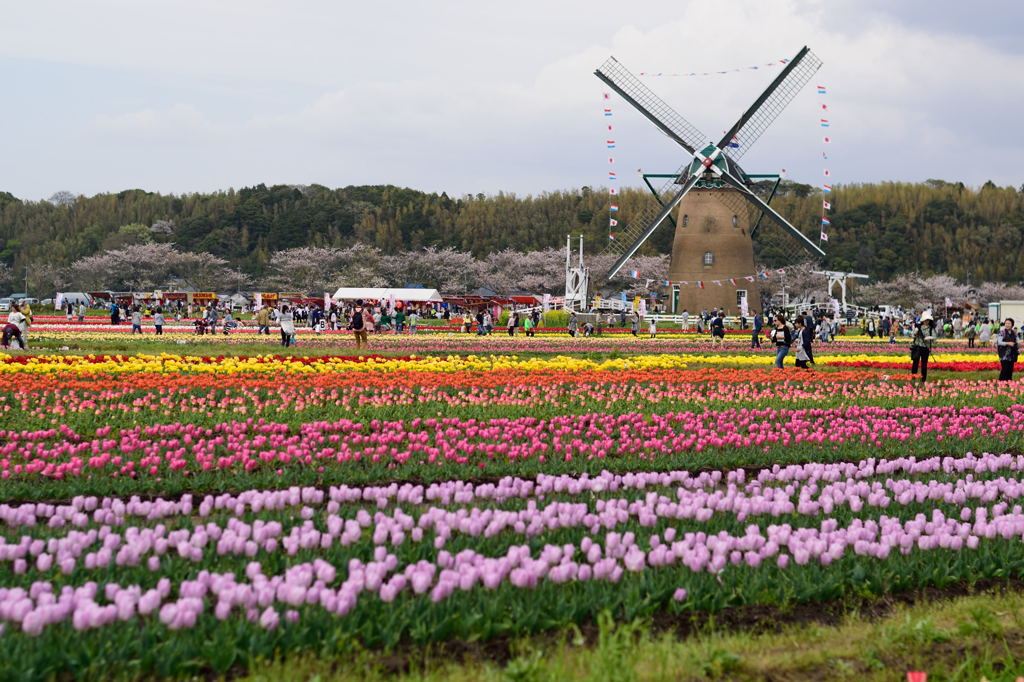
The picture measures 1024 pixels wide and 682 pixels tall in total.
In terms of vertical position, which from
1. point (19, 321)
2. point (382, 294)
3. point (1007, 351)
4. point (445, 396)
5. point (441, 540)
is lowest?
point (441, 540)

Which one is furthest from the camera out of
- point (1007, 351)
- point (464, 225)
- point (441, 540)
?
point (464, 225)

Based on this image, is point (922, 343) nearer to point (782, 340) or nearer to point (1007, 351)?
point (1007, 351)

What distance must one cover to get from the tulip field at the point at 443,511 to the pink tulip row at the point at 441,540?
20 mm

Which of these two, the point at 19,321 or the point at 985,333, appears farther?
the point at 985,333

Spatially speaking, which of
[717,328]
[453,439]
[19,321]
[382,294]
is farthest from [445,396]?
[382,294]

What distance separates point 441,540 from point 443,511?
60 centimetres

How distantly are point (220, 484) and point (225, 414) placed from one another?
12.0ft

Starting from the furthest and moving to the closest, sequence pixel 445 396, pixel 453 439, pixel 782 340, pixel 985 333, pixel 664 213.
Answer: pixel 664 213 → pixel 985 333 → pixel 782 340 → pixel 445 396 → pixel 453 439

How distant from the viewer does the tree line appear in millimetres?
100188

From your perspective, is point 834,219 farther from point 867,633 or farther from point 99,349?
point 867,633

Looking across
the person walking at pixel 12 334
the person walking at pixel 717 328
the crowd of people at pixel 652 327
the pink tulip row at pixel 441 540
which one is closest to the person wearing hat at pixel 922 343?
the crowd of people at pixel 652 327

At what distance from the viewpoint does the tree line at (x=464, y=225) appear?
100 meters

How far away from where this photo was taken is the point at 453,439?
9.86 meters

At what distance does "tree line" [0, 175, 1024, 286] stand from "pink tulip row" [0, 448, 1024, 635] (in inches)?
3456
